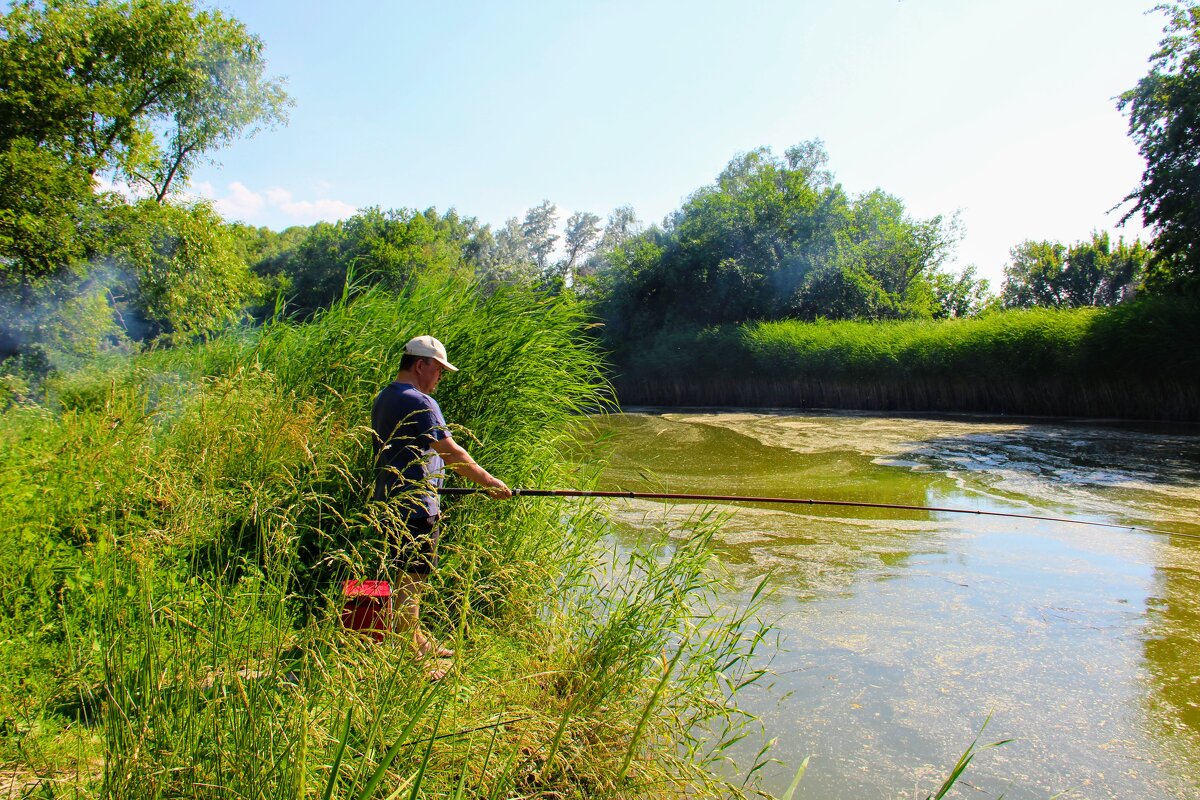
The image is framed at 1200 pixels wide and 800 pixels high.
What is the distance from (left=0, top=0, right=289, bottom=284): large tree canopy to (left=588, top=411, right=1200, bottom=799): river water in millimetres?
9449

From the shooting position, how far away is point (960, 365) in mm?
19250

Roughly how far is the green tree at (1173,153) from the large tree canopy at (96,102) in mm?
22471

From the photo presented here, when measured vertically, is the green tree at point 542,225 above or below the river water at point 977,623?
above

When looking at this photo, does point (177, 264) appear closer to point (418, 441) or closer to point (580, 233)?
point (418, 441)

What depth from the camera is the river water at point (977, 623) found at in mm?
3354

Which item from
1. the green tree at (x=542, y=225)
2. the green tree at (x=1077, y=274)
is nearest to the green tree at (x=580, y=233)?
the green tree at (x=542, y=225)

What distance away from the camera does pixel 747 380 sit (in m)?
25.4

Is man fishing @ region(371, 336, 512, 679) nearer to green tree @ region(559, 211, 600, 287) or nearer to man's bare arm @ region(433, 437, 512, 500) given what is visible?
man's bare arm @ region(433, 437, 512, 500)

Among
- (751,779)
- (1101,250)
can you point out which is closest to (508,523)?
(751,779)

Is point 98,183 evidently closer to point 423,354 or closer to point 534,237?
point 423,354

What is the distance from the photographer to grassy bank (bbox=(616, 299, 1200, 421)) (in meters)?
15.7

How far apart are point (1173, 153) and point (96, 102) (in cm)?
2392

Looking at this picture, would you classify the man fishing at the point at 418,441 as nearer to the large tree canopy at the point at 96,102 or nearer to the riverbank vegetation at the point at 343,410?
the riverbank vegetation at the point at 343,410

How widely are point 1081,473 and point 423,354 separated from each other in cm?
975
